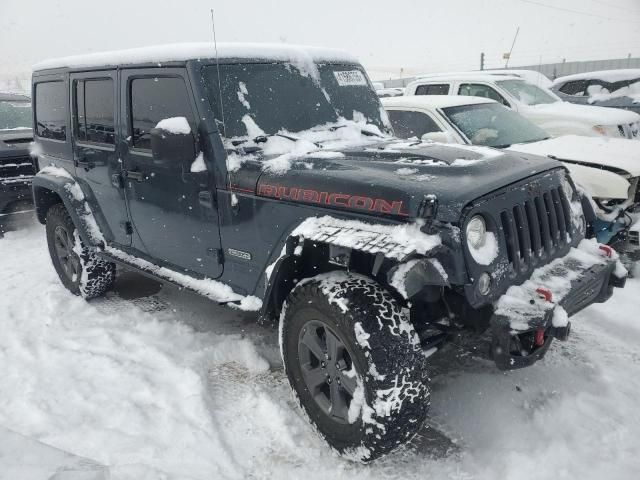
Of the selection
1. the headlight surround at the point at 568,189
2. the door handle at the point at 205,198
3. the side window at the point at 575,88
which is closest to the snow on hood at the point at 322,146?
the door handle at the point at 205,198

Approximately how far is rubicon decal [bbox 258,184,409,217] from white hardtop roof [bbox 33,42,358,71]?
1.04 m

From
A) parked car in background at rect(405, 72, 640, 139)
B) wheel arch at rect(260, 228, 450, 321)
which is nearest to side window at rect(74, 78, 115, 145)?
wheel arch at rect(260, 228, 450, 321)

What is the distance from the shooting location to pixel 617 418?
2.79 m

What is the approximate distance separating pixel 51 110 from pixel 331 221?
3472 millimetres

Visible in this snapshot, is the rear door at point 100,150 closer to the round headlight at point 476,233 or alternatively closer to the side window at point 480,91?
the round headlight at point 476,233

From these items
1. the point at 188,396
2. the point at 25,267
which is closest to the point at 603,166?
the point at 188,396

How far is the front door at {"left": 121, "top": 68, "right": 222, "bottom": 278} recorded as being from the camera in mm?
3271

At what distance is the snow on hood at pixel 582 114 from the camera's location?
722 centimetres

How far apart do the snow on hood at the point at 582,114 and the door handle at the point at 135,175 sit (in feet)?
19.2

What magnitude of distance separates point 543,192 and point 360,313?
1.25 metres

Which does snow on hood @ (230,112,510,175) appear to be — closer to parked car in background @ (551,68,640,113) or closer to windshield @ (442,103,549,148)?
windshield @ (442,103,549,148)

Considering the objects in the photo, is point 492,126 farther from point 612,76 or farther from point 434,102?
point 612,76

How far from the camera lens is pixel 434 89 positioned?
27.7 ft

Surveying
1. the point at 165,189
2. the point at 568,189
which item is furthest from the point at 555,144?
the point at 165,189
